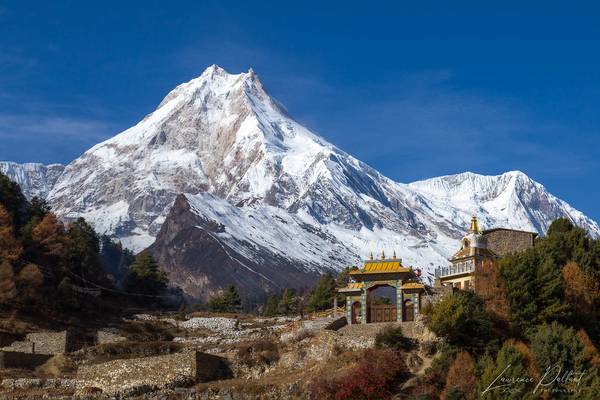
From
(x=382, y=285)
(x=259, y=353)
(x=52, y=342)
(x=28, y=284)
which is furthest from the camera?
(x=28, y=284)

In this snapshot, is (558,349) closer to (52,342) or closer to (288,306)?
(52,342)

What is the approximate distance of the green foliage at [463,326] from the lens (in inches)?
2382

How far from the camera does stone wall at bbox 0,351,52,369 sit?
69750 millimetres

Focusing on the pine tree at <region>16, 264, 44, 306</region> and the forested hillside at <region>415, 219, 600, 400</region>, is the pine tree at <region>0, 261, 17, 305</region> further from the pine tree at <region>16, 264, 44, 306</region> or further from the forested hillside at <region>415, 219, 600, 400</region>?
the forested hillside at <region>415, 219, 600, 400</region>

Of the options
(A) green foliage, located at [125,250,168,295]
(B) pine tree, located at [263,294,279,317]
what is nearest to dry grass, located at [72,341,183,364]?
(B) pine tree, located at [263,294,279,317]

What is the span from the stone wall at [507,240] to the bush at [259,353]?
1029 inches

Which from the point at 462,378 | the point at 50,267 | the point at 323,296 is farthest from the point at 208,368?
the point at 50,267

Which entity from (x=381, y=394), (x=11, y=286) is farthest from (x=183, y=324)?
(x=381, y=394)

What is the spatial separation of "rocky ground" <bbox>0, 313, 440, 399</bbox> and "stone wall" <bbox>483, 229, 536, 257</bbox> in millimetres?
20468

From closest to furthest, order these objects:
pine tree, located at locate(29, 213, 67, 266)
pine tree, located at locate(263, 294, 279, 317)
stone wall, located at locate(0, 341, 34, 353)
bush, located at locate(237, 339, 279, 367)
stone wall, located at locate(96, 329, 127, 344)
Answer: bush, located at locate(237, 339, 279, 367), stone wall, located at locate(0, 341, 34, 353), stone wall, located at locate(96, 329, 127, 344), pine tree, located at locate(29, 213, 67, 266), pine tree, located at locate(263, 294, 279, 317)

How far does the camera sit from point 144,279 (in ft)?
366

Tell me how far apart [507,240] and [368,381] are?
1382 inches

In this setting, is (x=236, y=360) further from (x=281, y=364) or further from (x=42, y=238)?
(x=42, y=238)

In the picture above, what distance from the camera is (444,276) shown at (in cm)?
7762
